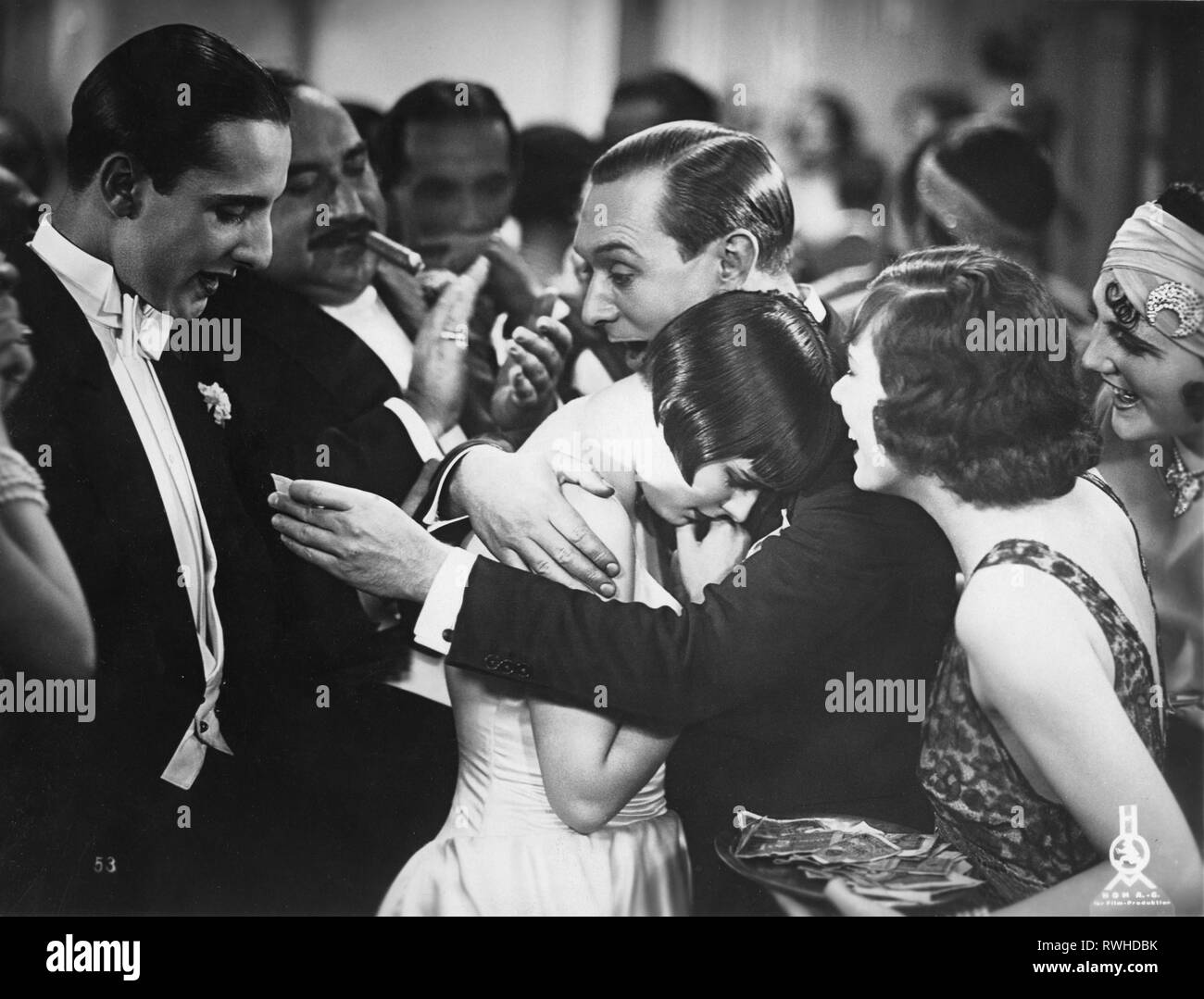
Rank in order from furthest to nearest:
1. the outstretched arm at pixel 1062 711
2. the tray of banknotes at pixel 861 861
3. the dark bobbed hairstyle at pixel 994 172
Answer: the dark bobbed hairstyle at pixel 994 172 → the tray of banknotes at pixel 861 861 → the outstretched arm at pixel 1062 711

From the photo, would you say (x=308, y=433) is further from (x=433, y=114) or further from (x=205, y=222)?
(x=433, y=114)

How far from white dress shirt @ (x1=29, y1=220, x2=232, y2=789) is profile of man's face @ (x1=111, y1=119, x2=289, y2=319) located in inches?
2.2

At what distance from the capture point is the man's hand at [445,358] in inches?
117

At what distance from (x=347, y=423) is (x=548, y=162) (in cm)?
77

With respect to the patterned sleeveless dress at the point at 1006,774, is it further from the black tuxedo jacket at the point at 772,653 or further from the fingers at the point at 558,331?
the fingers at the point at 558,331

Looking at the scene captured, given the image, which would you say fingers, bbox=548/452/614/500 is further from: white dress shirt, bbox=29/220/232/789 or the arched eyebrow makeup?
the arched eyebrow makeup

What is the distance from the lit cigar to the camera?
2.98m

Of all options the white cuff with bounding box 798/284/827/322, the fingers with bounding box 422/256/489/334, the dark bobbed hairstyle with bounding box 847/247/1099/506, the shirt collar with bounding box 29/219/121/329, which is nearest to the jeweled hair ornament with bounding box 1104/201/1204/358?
the dark bobbed hairstyle with bounding box 847/247/1099/506

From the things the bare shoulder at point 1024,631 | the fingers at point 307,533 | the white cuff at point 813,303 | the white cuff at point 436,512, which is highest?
the white cuff at point 813,303

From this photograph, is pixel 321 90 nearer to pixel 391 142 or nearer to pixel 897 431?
pixel 391 142

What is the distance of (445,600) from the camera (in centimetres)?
287

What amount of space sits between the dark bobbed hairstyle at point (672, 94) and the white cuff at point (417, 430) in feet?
2.83

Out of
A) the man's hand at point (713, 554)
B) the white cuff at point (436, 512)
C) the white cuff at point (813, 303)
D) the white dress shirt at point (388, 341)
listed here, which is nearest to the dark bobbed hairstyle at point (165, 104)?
the white dress shirt at point (388, 341)
